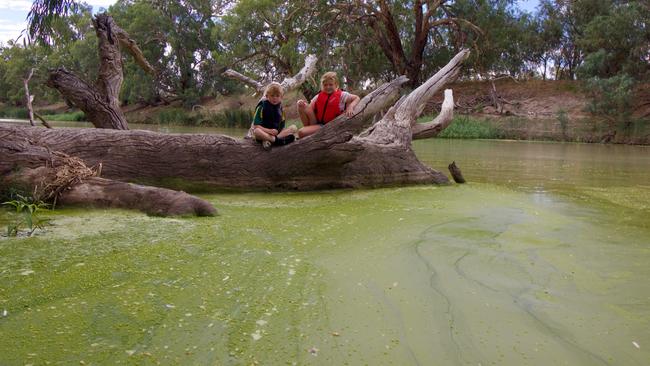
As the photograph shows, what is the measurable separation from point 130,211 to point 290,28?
64.3 ft

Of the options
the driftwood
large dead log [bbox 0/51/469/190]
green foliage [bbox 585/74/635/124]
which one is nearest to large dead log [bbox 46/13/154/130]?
large dead log [bbox 0/51/469/190]

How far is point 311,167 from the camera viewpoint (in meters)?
5.79

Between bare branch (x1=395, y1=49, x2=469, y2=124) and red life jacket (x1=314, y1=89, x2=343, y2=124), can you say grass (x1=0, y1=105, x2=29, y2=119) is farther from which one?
red life jacket (x1=314, y1=89, x2=343, y2=124)

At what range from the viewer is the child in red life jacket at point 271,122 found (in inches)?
223

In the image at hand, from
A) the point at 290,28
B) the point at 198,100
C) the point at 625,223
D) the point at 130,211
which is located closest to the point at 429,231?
the point at 625,223

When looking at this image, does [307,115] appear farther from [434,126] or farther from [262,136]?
[434,126]

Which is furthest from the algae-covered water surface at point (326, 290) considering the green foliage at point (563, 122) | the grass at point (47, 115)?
the grass at point (47, 115)

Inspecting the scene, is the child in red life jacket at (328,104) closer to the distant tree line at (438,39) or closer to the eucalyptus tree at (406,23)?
the distant tree line at (438,39)

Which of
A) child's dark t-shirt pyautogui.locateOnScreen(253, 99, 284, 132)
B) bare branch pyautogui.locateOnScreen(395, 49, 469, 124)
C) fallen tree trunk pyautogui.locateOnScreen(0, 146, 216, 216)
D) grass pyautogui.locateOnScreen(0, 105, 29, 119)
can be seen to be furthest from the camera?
grass pyautogui.locateOnScreen(0, 105, 29, 119)

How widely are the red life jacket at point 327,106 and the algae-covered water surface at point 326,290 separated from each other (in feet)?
6.98

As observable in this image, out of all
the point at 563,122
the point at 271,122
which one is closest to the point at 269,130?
the point at 271,122

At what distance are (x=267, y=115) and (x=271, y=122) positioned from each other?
88 mm

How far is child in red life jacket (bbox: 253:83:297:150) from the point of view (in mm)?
5668

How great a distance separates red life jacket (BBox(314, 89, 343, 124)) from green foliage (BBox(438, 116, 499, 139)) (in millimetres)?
15289
